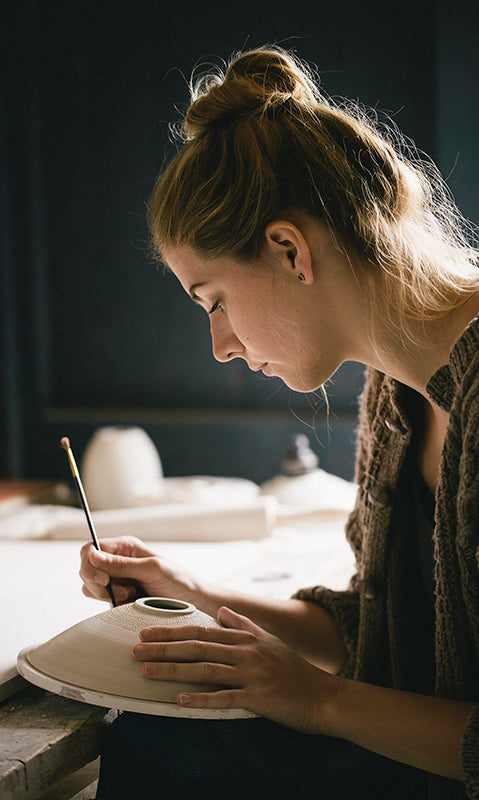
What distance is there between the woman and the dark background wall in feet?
3.24

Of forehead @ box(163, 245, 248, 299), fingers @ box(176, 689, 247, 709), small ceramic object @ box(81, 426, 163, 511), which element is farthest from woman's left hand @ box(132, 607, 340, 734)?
small ceramic object @ box(81, 426, 163, 511)

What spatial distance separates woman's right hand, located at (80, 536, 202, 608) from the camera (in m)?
1.03

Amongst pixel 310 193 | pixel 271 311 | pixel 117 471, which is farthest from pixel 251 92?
pixel 117 471

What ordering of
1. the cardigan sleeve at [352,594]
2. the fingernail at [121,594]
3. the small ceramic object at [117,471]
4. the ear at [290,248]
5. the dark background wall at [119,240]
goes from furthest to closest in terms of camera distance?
the dark background wall at [119,240], the small ceramic object at [117,471], the cardigan sleeve at [352,594], the fingernail at [121,594], the ear at [290,248]

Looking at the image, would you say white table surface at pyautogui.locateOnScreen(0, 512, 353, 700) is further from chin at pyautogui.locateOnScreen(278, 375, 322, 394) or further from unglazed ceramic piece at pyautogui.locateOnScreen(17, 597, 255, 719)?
chin at pyautogui.locateOnScreen(278, 375, 322, 394)

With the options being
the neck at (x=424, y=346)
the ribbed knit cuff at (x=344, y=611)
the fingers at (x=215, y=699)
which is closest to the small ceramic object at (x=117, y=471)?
the ribbed knit cuff at (x=344, y=611)

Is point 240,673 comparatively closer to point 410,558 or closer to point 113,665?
point 113,665

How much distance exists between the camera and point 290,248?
0.96 metres

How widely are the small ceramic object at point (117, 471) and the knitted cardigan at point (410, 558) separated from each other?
80cm

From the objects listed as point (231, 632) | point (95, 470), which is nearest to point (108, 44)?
point (95, 470)

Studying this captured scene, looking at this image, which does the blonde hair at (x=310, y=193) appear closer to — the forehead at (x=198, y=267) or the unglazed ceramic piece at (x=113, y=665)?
the forehead at (x=198, y=267)

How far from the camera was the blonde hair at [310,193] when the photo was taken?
3.12ft

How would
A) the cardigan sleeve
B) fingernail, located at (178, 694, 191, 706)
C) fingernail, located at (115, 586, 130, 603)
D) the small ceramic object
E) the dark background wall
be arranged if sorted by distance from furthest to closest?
the dark background wall, the small ceramic object, the cardigan sleeve, fingernail, located at (115, 586, 130, 603), fingernail, located at (178, 694, 191, 706)

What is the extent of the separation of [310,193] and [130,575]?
522 millimetres
